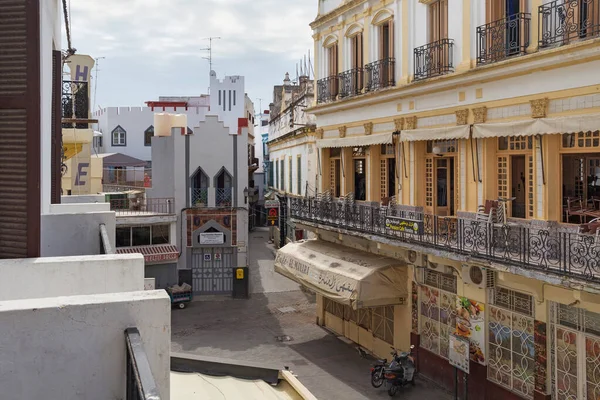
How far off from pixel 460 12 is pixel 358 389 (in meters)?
10.7

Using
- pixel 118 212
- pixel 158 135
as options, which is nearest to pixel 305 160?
pixel 158 135

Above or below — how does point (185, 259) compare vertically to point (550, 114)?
below

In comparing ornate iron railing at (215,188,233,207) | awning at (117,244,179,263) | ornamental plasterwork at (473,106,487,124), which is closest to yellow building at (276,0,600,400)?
ornamental plasterwork at (473,106,487,124)

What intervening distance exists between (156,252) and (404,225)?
1572cm

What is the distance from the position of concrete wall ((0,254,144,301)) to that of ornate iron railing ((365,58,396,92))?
13.5 metres

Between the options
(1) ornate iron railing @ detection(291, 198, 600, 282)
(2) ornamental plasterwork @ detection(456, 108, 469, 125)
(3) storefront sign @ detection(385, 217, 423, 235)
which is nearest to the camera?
(1) ornate iron railing @ detection(291, 198, 600, 282)

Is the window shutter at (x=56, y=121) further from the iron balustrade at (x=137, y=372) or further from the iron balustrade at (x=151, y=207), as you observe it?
the iron balustrade at (x=151, y=207)

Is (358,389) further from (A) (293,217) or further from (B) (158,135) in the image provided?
(B) (158,135)

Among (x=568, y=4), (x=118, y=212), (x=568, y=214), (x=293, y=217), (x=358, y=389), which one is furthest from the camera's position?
(x=118, y=212)

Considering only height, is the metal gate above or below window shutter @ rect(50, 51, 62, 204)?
below

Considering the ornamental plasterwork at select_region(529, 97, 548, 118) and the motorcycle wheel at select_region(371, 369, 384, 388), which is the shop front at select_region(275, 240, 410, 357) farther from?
the ornamental plasterwork at select_region(529, 97, 548, 118)

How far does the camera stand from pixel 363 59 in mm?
19172

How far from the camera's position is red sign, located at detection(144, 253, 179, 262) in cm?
2673

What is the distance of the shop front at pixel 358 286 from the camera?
1619 centimetres
